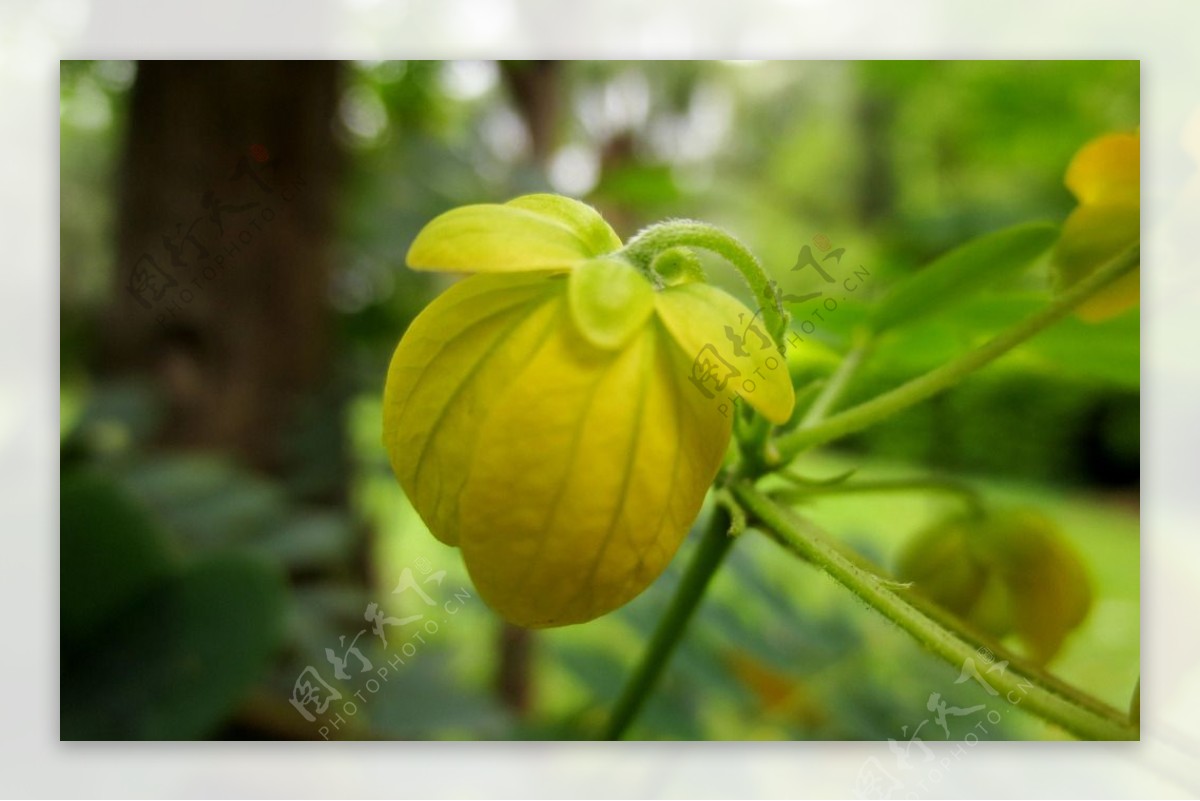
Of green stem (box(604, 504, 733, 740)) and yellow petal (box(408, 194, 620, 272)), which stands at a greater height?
yellow petal (box(408, 194, 620, 272))

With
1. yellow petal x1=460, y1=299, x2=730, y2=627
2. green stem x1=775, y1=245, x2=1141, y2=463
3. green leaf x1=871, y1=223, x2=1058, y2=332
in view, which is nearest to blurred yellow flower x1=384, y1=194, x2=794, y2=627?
yellow petal x1=460, y1=299, x2=730, y2=627

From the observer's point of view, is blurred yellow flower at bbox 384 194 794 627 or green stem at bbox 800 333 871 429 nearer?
blurred yellow flower at bbox 384 194 794 627

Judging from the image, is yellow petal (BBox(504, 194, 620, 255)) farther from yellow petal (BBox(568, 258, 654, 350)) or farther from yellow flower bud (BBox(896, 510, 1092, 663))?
yellow flower bud (BBox(896, 510, 1092, 663))

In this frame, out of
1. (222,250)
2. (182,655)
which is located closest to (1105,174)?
(182,655)

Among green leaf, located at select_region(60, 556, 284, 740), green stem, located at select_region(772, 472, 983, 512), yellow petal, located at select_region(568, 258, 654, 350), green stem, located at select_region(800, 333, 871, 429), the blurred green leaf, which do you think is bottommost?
green leaf, located at select_region(60, 556, 284, 740)

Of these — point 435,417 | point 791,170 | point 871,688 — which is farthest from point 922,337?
point 791,170

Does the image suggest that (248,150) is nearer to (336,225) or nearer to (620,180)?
(336,225)


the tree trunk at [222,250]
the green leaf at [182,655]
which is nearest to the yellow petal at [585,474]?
the green leaf at [182,655]

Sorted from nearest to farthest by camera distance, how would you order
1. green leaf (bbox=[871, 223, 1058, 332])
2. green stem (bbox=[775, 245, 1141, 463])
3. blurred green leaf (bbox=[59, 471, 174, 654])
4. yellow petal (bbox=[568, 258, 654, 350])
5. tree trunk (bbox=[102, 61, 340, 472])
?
yellow petal (bbox=[568, 258, 654, 350])
green stem (bbox=[775, 245, 1141, 463])
green leaf (bbox=[871, 223, 1058, 332])
blurred green leaf (bbox=[59, 471, 174, 654])
tree trunk (bbox=[102, 61, 340, 472])
